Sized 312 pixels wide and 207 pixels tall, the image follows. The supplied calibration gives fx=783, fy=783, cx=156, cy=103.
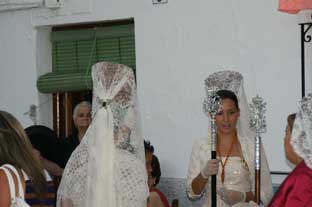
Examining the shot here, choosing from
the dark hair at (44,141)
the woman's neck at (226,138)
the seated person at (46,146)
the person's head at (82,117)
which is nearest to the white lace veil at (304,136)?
the woman's neck at (226,138)

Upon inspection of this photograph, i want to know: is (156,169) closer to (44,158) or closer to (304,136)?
(44,158)

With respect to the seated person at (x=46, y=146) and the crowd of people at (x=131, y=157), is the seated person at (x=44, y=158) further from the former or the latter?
the crowd of people at (x=131, y=157)

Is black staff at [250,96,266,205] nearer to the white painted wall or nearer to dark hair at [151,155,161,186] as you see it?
the white painted wall

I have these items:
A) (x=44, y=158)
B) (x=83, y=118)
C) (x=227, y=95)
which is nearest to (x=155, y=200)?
(x=227, y=95)

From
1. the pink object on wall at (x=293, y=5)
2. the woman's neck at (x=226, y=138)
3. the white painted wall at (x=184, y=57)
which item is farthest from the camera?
the white painted wall at (x=184, y=57)

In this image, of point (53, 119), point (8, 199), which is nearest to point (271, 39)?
point (53, 119)

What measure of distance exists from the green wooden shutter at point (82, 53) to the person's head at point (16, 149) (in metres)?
3.07

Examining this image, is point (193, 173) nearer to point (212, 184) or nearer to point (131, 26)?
point (212, 184)

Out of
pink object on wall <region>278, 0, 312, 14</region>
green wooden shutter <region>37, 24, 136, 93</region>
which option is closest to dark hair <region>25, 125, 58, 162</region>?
green wooden shutter <region>37, 24, 136, 93</region>

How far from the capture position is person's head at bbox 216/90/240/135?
5.04 m

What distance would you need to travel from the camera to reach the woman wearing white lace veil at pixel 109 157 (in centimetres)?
477

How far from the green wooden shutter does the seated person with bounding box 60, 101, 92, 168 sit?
2.75 feet

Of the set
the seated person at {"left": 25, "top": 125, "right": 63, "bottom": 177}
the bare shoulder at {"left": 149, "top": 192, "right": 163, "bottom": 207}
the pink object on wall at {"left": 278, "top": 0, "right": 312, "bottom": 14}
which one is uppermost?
the pink object on wall at {"left": 278, "top": 0, "right": 312, "bottom": 14}

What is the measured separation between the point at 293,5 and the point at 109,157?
1.85 meters
